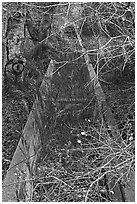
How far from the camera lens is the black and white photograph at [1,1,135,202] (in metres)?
3.10

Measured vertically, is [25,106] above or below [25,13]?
below

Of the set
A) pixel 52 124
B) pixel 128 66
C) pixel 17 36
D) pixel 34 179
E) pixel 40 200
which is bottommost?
pixel 40 200

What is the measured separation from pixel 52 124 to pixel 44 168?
690 millimetres

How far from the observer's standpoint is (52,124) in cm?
403

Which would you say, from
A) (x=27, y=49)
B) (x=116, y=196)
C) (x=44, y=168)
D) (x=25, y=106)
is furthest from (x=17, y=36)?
(x=116, y=196)

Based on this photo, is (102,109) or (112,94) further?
(112,94)

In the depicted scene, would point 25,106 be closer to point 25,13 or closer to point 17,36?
point 25,13

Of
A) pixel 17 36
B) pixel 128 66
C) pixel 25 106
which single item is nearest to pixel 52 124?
pixel 25 106

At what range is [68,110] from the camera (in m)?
4.30

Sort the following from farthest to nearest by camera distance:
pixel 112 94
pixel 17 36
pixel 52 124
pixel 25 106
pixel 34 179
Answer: pixel 17 36, pixel 112 94, pixel 25 106, pixel 52 124, pixel 34 179

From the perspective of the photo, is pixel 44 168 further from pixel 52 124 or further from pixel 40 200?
pixel 52 124

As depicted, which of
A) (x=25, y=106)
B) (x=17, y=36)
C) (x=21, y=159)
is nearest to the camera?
(x=21, y=159)

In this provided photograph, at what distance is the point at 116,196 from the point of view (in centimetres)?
314

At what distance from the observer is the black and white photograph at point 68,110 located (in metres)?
3.10
